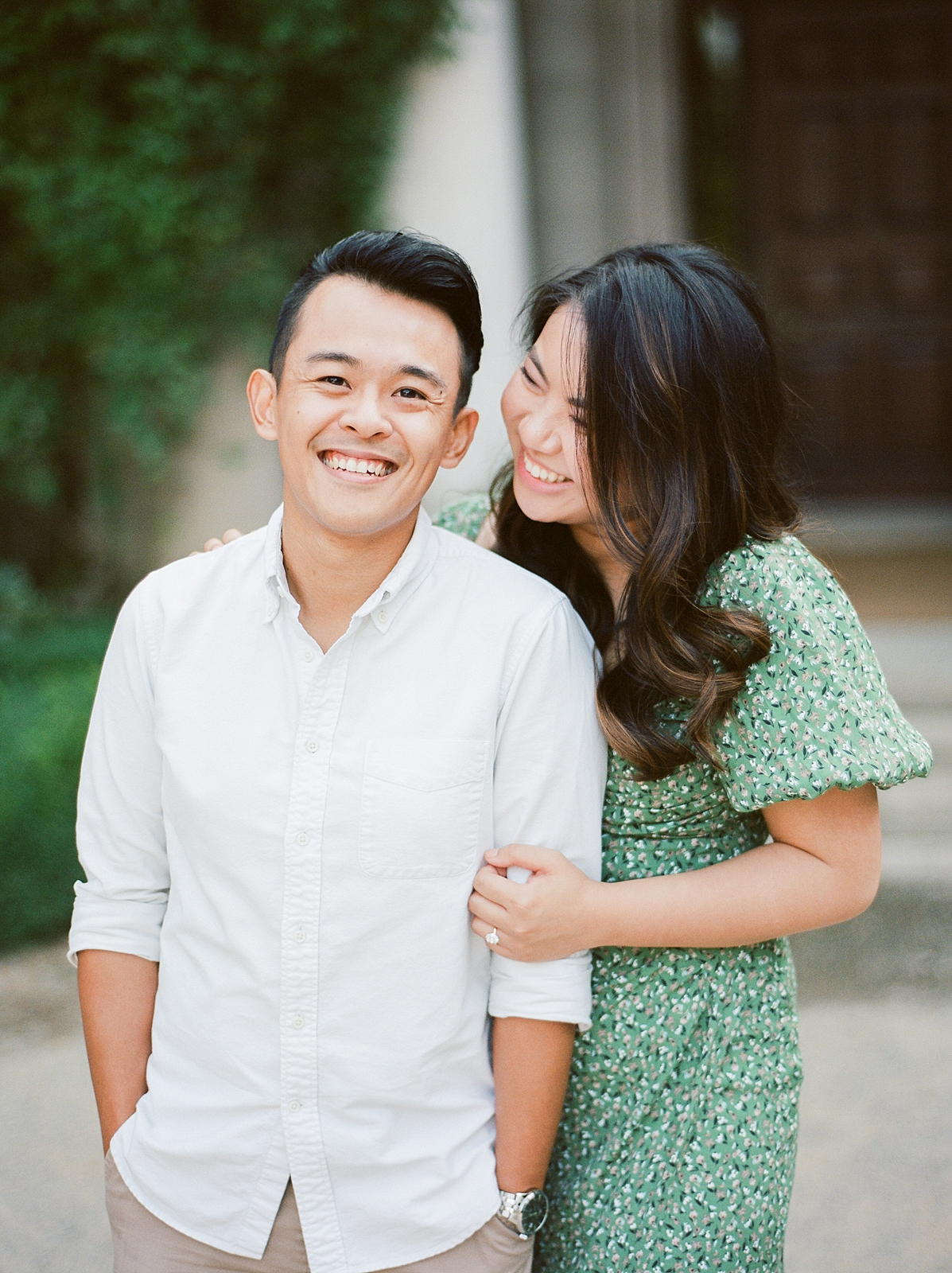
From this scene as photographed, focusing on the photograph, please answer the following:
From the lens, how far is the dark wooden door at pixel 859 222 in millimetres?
6801

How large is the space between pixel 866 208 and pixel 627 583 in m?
6.18

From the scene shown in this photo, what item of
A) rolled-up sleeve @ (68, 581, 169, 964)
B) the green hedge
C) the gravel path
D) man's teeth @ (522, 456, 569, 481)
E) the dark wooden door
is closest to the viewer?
rolled-up sleeve @ (68, 581, 169, 964)

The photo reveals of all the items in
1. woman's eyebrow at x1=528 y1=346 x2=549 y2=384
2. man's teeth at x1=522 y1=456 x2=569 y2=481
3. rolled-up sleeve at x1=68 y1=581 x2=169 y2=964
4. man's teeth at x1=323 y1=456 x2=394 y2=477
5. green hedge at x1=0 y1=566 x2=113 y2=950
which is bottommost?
green hedge at x1=0 y1=566 x2=113 y2=950

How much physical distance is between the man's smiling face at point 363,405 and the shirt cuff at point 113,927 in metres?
0.58

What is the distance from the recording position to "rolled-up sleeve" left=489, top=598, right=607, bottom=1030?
1.56m

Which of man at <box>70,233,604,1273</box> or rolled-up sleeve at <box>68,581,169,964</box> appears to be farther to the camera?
rolled-up sleeve at <box>68,581,169,964</box>

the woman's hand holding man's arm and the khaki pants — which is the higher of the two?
the woman's hand holding man's arm

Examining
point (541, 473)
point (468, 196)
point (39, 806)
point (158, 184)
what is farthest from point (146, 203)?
point (541, 473)

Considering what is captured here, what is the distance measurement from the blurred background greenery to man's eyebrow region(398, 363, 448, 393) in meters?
2.87

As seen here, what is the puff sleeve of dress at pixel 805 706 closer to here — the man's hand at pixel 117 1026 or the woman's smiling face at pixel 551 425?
the woman's smiling face at pixel 551 425

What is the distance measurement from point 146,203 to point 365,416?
3.53 metres

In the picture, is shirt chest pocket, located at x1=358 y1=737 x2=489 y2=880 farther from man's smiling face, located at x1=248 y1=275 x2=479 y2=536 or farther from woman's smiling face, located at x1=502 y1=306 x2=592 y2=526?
woman's smiling face, located at x1=502 y1=306 x2=592 y2=526

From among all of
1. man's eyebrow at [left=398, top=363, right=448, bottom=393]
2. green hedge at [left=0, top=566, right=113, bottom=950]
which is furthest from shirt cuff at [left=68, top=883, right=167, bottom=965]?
green hedge at [left=0, top=566, right=113, bottom=950]

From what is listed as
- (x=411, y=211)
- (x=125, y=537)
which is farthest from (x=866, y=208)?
(x=125, y=537)
